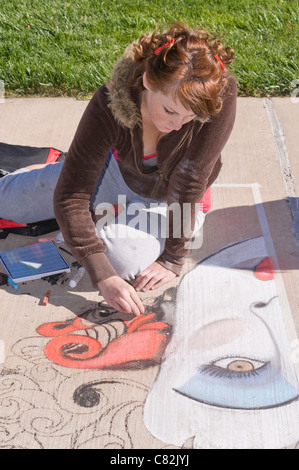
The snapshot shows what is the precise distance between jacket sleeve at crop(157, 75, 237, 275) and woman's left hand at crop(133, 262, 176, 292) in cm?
3

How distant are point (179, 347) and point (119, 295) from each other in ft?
1.13

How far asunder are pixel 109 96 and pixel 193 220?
721 millimetres

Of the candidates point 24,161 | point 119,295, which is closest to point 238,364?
point 119,295

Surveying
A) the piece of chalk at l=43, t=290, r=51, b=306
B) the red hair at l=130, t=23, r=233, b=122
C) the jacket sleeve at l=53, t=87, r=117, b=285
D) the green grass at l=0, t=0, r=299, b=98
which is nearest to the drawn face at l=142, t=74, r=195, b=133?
the red hair at l=130, t=23, r=233, b=122

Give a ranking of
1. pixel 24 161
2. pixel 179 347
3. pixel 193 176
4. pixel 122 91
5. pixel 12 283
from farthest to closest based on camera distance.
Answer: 1. pixel 24 161
2. pixel 12 283
3. pixel 193 176
4. pixel 179 347
5. pixel 122 91

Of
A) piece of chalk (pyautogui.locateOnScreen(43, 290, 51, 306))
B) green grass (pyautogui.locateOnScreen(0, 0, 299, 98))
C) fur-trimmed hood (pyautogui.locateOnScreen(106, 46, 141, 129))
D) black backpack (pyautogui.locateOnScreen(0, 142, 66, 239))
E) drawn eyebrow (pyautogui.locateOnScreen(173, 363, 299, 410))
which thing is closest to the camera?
drawn eyebrow (pyautogui.locateOnScreen(173, 363, 299, 410))

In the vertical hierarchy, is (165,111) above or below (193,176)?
above

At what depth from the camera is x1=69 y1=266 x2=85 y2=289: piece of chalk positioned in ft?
Answer: 10.3

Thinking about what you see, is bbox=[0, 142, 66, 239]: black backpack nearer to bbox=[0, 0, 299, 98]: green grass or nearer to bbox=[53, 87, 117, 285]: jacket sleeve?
bbox=[53, 87, 117, 285]: jacket sleeve

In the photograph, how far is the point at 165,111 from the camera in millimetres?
2559

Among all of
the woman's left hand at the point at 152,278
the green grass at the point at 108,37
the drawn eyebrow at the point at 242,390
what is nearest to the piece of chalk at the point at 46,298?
the woman's left hand at the point at 152,278

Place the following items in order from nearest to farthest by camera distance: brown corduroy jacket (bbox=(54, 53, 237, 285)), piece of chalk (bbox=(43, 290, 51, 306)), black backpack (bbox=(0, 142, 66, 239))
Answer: brown corduroy jacket (bbox=(54, 53, 237, 285))
piece of chalk (bbox=(43, 290, 51, 306))
black backpack (bbox=(0, 142, 66, 239))

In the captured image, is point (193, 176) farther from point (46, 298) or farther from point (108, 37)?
point (108, 37)
